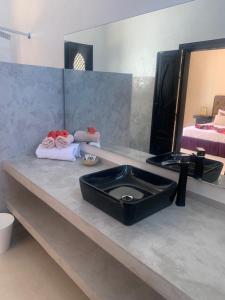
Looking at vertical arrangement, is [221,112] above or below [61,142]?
above

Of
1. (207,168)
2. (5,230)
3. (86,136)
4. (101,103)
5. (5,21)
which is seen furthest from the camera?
(5,21)

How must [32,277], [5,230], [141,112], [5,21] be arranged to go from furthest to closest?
1. [5,21]
2. [5,230]
3. [32,277]
4. [141,112]

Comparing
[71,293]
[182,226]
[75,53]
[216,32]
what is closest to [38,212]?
[71,293]

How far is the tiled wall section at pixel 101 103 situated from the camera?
5.68 ft

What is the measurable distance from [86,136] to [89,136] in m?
0.03

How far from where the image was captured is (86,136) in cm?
204

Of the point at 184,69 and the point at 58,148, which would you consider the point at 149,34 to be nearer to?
the point at 184,69

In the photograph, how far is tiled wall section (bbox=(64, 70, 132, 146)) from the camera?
68.1 inches

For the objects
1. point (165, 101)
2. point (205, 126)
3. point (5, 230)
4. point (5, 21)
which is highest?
point (5, 21)

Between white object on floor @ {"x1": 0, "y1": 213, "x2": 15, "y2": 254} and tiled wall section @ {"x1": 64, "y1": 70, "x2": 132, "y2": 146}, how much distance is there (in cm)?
90

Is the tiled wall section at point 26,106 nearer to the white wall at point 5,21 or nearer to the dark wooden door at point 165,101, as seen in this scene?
the dark wooden door at point 165,101

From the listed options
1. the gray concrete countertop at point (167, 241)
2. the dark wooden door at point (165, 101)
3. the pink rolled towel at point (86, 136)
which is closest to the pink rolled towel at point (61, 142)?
the pink rolled towel at point (86, 136)

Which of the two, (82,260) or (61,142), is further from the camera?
(61,142)

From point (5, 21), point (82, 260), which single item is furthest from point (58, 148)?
point (5, 21)
